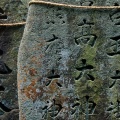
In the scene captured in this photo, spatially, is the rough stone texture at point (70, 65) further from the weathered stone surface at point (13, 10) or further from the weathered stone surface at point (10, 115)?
the weathered stone surface at point (13, 10)

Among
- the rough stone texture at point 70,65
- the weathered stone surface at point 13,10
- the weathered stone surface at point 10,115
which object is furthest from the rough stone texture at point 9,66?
the rough stone texture at point 70,65

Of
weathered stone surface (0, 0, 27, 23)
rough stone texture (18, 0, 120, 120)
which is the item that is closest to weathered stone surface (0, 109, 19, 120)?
rough stone texture (18, 0, 120, 120)

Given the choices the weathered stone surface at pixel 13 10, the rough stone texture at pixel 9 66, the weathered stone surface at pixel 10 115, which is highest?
the weathered stone surface at pixel 13 10

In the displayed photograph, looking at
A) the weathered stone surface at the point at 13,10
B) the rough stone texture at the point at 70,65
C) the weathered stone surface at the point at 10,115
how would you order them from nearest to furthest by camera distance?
the rough stone texture at the point at 70,65, the weathered stone surface at the point at 10,115, the weathered stone surface at the point at 13,10

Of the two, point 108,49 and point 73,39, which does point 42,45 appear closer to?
point 73,39

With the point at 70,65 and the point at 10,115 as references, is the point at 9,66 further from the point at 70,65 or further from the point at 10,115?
the point at 70,65

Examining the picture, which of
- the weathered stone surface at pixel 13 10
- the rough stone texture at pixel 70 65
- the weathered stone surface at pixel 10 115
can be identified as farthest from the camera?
the weathered stone surface at pixel 13 10

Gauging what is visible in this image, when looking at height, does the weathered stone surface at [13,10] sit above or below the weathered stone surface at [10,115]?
above

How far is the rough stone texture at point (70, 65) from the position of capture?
3.17 m

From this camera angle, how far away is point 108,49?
3213mm

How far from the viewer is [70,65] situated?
320 centimetres

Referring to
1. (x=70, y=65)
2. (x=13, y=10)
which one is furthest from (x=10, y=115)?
(x=13, y=10)

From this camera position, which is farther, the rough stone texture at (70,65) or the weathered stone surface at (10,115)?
the weathered stone surface at (10,115)

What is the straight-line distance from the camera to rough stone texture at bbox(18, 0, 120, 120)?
10.4ft
